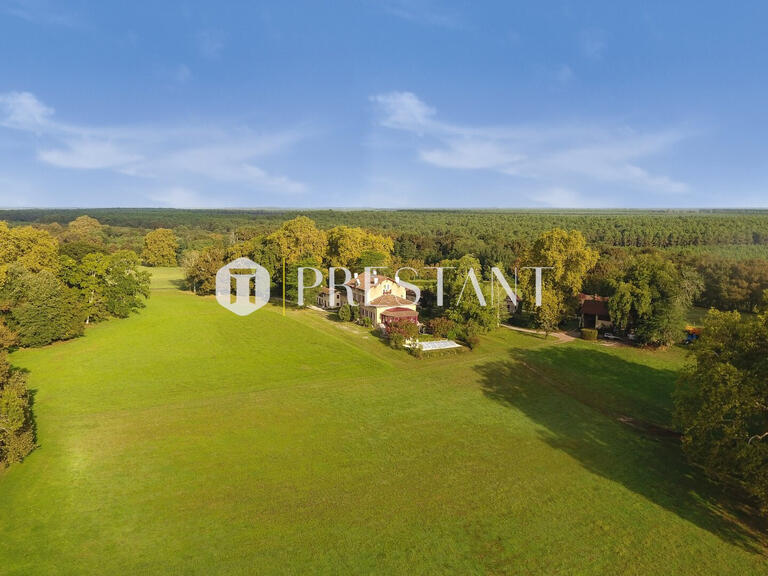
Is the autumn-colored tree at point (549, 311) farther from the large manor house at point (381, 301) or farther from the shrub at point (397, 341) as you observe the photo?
the shrub at point (397, 341)

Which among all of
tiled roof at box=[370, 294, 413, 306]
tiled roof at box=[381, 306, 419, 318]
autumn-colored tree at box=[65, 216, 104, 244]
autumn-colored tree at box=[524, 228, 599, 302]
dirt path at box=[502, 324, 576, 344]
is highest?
autumn-colored tree at box=[65, 216, 104, 244]

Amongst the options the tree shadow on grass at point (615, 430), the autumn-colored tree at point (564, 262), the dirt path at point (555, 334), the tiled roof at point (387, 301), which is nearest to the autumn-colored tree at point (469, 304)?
the tree shadow on grass at point (615, 430)

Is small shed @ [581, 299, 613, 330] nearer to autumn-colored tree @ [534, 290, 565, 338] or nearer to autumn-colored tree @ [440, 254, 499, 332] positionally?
autumn-colored tree @ [534, 290, 565, 338]

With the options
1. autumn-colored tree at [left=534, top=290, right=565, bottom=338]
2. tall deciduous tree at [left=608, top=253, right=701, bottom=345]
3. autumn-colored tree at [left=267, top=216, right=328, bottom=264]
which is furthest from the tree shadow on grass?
autumn-colored tree at [left=267, top=216, right=328, bottom=264]

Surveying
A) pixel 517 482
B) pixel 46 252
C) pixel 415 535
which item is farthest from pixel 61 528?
pixel 46 252

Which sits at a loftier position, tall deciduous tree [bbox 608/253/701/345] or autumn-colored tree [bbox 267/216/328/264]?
autumn-colored tree [bbox 267/216/328/264]

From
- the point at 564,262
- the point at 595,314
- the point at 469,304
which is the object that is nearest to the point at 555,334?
the point at 595,314

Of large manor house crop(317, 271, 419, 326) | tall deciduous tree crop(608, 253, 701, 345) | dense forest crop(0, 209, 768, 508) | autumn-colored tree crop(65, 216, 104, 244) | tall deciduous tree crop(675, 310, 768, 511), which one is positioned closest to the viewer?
tall deciduous tree crop(675, 310, 768, 511)
